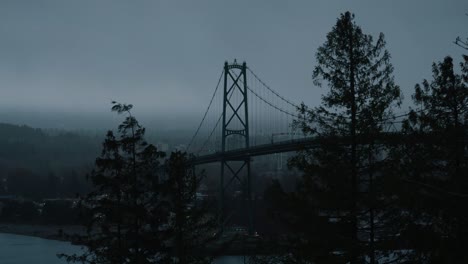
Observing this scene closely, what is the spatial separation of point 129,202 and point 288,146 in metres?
9.93

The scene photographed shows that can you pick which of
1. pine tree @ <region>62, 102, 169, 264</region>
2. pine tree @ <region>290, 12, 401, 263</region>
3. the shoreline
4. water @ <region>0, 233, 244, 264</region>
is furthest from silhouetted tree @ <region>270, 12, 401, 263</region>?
the shoreline

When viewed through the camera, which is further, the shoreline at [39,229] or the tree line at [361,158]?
the shoreline at [39,229]

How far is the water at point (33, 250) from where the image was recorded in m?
17.5

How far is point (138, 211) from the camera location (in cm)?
677

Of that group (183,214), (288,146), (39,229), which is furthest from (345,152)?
(39,229)

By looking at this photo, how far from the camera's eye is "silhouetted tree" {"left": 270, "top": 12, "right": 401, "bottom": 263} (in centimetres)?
551

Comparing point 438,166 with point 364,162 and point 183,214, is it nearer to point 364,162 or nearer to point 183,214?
point 364,162

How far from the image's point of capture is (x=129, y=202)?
6895 mm

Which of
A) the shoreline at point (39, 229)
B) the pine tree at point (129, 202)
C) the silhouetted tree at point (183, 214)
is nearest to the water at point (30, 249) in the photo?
the shoreline at point (39, 229)

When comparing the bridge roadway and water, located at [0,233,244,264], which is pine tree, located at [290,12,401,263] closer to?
the bridge roadway

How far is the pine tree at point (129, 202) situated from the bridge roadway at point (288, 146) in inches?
40.8

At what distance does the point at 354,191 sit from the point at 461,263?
1.48 metres

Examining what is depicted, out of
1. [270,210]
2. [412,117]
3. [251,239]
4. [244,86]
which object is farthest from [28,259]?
[412,117]

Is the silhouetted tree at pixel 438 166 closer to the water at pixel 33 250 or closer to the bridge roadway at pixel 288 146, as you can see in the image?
the bridge roadway at pixel 288 146
